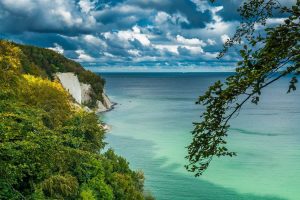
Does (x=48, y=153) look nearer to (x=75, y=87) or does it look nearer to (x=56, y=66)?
(x=75, y=87)

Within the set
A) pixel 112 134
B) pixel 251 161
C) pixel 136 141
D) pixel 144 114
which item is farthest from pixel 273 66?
pixel 144 114

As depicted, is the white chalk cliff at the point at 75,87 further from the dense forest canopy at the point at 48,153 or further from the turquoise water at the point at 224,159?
the dense forest canopy at the point at 48,153

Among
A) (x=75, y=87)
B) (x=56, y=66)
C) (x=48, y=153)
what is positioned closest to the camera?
(x=48, y=153)

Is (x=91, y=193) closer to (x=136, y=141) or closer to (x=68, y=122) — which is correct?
(x=68, y=122)

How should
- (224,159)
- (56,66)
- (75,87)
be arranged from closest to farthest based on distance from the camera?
(224,159) → (75,87) → (56,66)

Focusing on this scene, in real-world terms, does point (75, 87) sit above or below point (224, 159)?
above

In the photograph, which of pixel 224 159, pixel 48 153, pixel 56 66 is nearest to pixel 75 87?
pixel 56 66

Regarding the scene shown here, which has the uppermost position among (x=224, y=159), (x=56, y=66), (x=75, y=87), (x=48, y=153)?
(x=56, y=66)

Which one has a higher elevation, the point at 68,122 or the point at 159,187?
the point at 68,122
